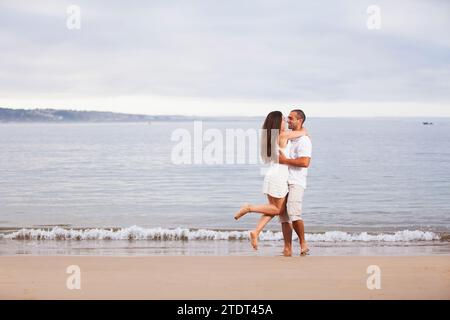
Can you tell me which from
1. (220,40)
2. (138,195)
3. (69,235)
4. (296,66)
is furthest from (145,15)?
(69,235)

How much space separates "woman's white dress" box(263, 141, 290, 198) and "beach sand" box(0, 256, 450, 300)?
67 centimetres

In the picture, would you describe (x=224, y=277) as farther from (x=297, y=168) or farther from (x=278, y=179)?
(x=297, y=168)

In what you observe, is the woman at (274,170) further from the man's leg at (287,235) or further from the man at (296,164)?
the man's leg at (287,235)

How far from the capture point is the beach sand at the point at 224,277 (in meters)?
5.79

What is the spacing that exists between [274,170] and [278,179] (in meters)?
0.10

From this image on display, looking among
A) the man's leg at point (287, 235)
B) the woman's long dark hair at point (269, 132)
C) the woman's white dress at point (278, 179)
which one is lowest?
the man's leg at point (287, 235)

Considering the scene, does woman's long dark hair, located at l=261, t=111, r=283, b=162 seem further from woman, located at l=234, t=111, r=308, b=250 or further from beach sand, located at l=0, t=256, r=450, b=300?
beach sand, located at l=0, t=256, r=450, b=300

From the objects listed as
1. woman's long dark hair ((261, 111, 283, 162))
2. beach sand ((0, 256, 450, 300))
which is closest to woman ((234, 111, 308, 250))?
woman's long dark hair ((261, 111, 283, 162))

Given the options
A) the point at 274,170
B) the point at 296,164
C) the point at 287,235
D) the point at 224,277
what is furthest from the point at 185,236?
the point at 224,277

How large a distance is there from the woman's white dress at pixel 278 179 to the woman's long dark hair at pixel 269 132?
0.25ft

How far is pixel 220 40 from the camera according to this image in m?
48.8

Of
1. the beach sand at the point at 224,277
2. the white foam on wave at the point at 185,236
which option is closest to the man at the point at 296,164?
the beach sand at the point at 224,277

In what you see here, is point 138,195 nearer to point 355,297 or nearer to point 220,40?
point 355,297
